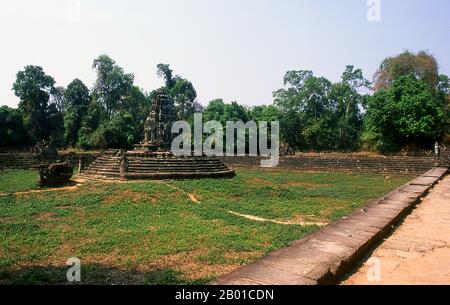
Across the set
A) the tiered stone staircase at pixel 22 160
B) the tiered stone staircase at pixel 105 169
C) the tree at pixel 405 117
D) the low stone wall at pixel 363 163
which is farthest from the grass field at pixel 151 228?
the tree at pixel 405 117

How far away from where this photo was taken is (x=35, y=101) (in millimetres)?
43750

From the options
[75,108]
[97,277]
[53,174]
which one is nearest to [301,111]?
[75,108]

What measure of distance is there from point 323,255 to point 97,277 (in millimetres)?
3441

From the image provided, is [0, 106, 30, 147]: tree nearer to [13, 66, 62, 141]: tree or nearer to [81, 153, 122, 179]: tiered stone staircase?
[13, 66, 62, 141]: tree

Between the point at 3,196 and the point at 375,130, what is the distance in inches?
1118

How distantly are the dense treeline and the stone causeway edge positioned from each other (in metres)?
27.4

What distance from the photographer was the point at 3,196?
1292 centimetres

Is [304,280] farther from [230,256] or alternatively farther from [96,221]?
[96,221]

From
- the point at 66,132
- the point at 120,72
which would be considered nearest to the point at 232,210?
the point at 66,132

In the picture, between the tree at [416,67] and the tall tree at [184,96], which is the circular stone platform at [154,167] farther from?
the tall tree at [184,96]

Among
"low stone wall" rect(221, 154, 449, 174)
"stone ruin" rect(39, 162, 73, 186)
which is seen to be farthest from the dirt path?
"low stone wall" rect(221, 154, 449, 174)

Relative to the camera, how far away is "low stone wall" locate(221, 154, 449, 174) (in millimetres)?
24031

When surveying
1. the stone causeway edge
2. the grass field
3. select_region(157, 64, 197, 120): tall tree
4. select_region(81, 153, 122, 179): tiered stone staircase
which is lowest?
the grass field

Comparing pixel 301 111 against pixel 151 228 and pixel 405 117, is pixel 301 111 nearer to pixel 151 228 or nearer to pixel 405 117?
pixel 405 117
